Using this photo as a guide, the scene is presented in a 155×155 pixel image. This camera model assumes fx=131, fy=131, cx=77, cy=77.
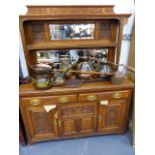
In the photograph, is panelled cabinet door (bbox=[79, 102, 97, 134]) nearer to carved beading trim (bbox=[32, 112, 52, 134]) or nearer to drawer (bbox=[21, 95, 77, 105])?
drawer (bbox=[21, 95, 77, 105])

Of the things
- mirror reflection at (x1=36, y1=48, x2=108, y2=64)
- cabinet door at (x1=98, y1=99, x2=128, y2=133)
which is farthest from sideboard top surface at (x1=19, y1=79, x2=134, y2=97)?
mirror reflection at (x1=36, y1=48, x2=108, y2=64)

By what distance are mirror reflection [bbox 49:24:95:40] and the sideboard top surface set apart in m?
0.60

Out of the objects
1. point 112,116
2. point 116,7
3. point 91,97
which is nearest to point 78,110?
point 91,97

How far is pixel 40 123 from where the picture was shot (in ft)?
4.98

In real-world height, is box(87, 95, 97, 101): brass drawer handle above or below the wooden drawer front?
above

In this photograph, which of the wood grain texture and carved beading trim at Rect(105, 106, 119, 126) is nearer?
the wood grain texture

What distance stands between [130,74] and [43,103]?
1.11 metres

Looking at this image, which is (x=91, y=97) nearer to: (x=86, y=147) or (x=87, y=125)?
(x=87, y=125)

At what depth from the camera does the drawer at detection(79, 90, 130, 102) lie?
56.6 inches

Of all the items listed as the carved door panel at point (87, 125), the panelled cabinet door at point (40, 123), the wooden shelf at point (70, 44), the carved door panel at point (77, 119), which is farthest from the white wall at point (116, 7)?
the carved door panel at point (87, 125)

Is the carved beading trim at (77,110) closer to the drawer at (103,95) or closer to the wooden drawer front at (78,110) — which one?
the wooden drawer front at (78,110)

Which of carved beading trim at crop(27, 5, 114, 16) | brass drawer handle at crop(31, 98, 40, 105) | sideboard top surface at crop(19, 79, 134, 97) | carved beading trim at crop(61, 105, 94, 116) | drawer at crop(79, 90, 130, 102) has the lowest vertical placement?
carved beading trim at crop(61, 105, 94, 116)

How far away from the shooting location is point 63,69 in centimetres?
156
